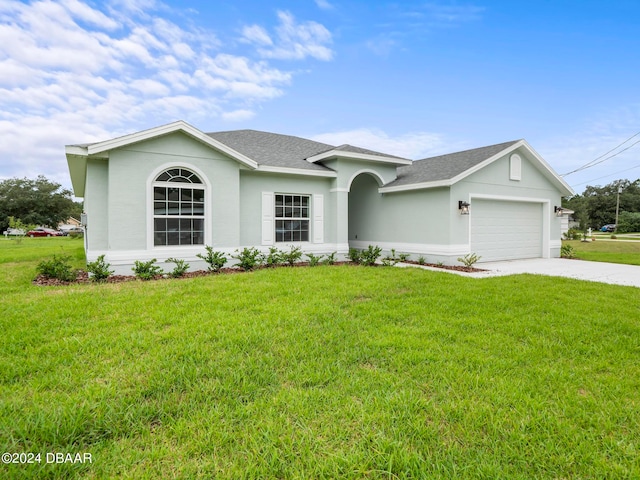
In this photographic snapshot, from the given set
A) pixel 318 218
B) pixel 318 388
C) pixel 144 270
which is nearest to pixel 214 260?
pixel 144 270

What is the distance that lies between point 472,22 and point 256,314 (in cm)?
1310

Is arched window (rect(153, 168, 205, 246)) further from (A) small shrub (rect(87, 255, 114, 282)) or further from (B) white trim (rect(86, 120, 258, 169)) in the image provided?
(A) small shrub (rect(87, 255, 114, 282))

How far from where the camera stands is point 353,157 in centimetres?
1190

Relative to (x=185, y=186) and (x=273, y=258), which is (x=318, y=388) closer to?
(x=273, y=258)

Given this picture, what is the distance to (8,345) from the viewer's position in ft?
12.4

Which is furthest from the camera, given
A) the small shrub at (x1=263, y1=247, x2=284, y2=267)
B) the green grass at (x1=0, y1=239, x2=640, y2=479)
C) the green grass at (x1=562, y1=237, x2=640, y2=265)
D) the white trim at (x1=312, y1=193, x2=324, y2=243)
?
the green grass at (x1=562, y1=237, x2=640, y2=265)

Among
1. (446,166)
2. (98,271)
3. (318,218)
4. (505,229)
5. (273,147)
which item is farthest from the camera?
(273,147)

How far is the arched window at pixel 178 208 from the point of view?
8969 millimetres

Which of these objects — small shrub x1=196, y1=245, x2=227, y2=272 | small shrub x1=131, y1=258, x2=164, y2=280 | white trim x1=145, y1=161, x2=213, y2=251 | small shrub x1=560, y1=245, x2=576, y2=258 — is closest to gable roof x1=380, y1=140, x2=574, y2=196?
small shrub x1=560, y1=245, x2=576, y2=258

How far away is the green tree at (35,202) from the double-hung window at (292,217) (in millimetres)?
51112

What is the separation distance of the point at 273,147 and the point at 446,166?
6623 mm

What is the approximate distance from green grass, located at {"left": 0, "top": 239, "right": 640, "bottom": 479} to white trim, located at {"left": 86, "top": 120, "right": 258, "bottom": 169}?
390 centimetres

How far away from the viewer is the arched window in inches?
353

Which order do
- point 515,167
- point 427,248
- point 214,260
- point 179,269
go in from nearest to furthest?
point 179,269 < point 214,260 < point 427,248 < point 515,167
